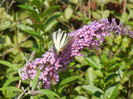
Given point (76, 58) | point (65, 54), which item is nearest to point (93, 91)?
point (65, 54)

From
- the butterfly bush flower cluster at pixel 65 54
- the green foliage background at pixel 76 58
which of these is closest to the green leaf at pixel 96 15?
the green foliage background at pixel 76 58

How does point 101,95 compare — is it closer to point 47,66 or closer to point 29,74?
point 47,66

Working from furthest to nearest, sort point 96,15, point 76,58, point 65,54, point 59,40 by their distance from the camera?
point 96,15 → point 76,58 → point 65,54 → point 59,40

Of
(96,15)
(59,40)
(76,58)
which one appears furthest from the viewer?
(96,15)

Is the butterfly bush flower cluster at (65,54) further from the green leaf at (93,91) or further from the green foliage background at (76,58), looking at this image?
the green leaf at (93,91)

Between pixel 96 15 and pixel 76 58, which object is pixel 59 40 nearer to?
pixel 76 58

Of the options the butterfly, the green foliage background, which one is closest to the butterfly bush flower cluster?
the butterfly
